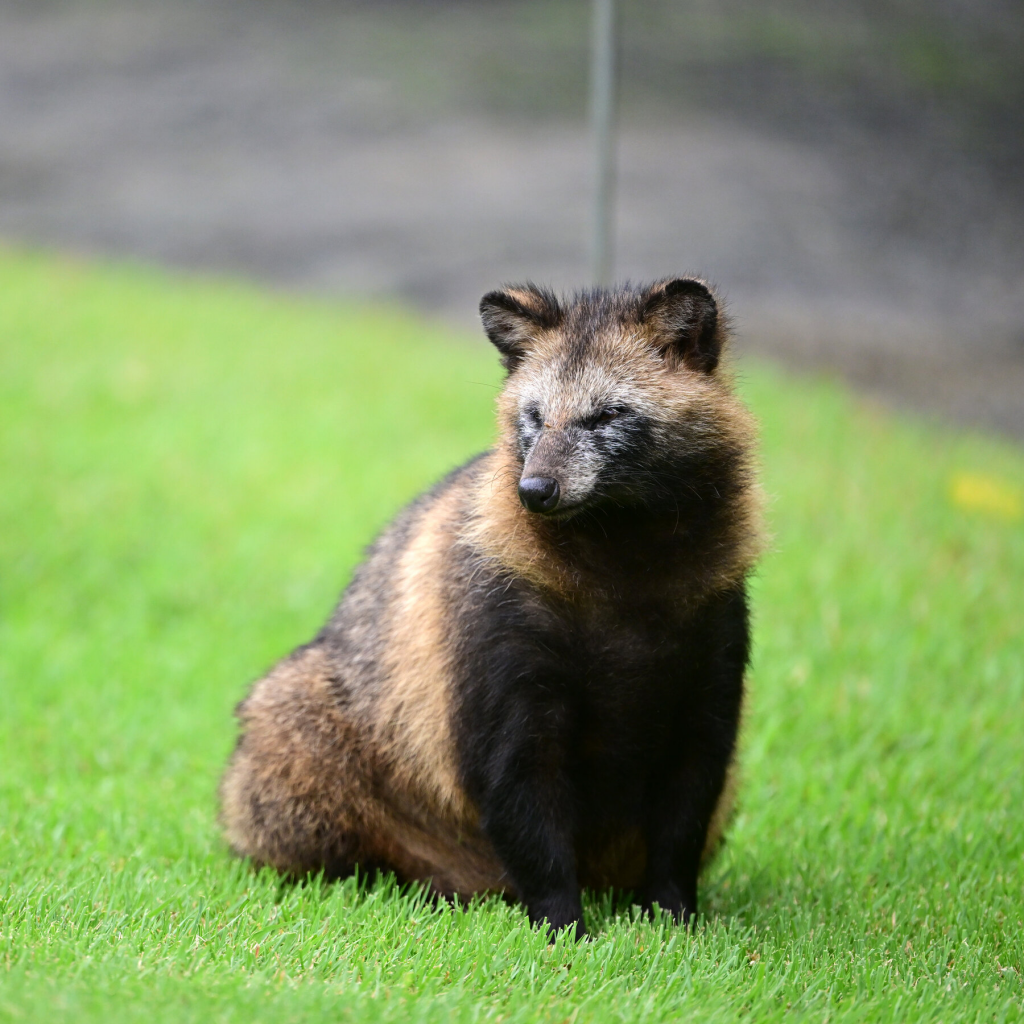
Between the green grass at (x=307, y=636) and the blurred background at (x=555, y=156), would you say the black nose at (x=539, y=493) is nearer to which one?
the green grass at (x=307, y=636)

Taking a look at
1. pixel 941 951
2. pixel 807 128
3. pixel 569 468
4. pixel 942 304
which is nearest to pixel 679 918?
pixel 941 951

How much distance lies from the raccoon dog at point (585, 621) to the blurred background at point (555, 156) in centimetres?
783

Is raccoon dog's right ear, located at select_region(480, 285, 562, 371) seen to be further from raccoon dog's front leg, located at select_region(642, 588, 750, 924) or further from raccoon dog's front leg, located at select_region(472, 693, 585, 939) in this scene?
raccoon dog's front leg, located at select_region(472, 693, 585, 939)

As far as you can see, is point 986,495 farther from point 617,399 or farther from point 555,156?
point 555,156

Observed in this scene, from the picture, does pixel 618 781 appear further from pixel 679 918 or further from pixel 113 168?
pixel 113 168

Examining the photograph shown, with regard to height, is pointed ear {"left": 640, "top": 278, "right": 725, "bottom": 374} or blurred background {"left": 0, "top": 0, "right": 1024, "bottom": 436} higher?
blurred background {"left": 0, "top": 0, "right": 1024, "bottom": 436}

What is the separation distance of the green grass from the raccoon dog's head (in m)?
1.31

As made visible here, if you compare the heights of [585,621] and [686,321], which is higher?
[686,321]

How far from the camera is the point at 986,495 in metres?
9.23

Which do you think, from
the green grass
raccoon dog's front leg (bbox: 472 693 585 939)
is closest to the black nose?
raccoon dog's front leg (bbox: 472 693 585 939)

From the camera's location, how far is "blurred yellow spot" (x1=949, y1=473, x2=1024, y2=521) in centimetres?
904

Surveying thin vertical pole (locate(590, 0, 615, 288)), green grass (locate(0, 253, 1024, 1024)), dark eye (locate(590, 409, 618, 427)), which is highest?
thin vertical pole (locate(590, 0, 615, 288))

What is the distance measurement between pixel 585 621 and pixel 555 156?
12.7 metres

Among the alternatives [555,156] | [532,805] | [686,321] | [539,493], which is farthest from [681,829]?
[555,156]
